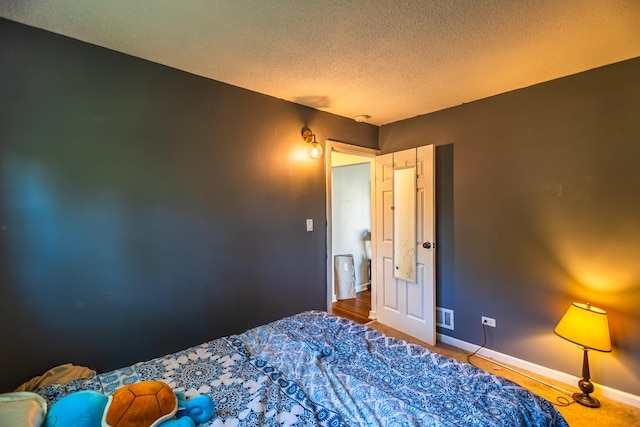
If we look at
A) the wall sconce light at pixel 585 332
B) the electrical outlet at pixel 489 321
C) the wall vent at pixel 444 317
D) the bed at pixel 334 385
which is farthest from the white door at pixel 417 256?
the bed at pixel 334 385

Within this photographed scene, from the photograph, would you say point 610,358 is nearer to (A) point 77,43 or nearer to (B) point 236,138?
(B) point 236,138

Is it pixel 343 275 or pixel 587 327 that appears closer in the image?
pixel 587 327

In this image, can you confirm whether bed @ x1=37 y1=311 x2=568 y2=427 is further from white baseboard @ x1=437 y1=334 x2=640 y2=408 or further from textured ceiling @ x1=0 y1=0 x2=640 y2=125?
textured ceiling @ x1=0 y1=0 x2=640 y2=125

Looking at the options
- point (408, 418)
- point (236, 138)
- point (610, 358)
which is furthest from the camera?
point (236, 138)

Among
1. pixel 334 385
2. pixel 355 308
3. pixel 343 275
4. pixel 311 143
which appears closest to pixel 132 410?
pixel 334 385

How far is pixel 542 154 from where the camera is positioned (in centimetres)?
241

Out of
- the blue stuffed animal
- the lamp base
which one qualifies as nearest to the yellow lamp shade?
the lamp base

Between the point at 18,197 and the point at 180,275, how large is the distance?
97 cm

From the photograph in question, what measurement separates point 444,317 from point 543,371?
2.82 feet

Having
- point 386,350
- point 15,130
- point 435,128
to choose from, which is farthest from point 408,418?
point 435,128

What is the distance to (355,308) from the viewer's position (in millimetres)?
4078

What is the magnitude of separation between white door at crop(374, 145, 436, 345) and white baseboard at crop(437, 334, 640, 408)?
24 cm

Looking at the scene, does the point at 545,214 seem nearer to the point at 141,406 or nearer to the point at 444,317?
the point at 444,317

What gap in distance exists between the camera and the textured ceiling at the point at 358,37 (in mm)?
1491
